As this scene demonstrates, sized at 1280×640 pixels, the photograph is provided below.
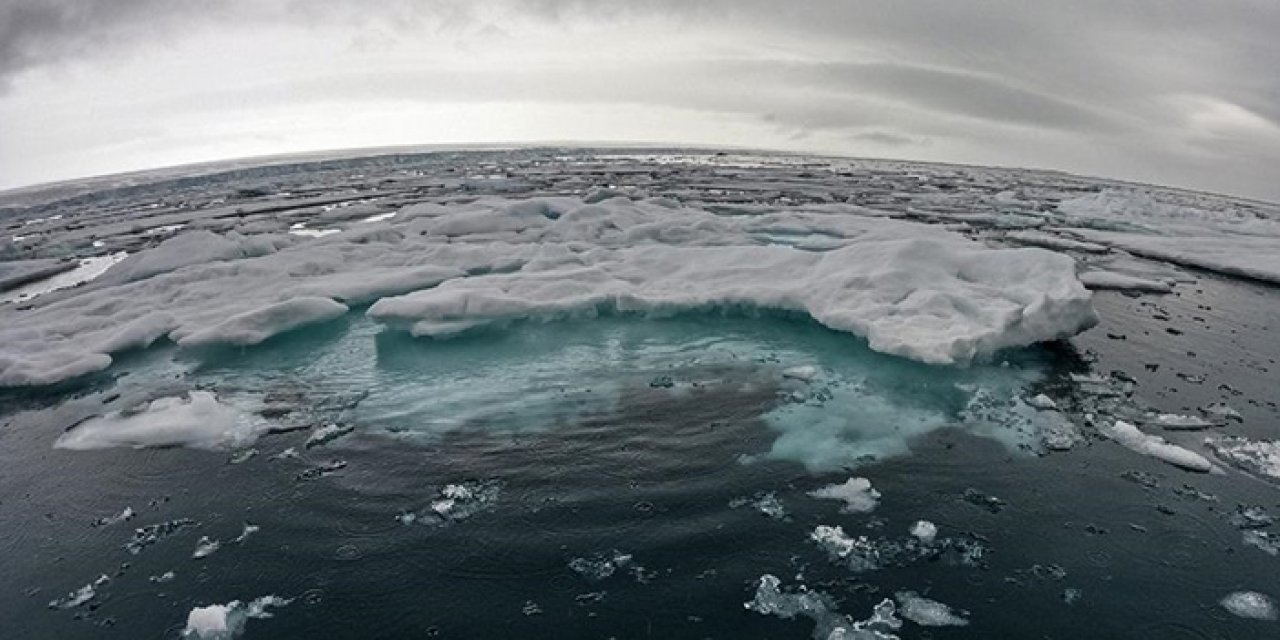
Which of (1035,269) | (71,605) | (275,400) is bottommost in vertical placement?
(71,605)

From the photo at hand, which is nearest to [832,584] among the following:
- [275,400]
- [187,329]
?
[275,400]

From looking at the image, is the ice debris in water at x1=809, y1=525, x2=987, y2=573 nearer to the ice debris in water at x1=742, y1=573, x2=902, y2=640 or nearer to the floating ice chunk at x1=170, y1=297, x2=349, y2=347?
the ice debris in water at x1=742, y1=573, x2=902, y2=640

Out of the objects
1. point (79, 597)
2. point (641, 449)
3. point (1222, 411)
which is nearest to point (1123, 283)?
point (1222, 411)

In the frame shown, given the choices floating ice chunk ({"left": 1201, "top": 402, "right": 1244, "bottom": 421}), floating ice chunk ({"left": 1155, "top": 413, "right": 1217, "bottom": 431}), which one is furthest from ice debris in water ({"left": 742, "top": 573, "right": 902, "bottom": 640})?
floating ice chunk ({"left": 1201, "top": 402, "right": 1244, "bottom": 421})

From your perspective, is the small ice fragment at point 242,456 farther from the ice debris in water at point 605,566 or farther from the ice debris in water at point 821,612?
the ice debris in water at point 821,612

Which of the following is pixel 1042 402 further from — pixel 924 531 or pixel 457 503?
pixel 457 503

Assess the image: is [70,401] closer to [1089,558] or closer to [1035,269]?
[1089,558]

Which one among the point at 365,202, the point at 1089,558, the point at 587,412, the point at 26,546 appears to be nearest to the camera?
the point at 1089,558
